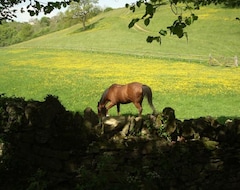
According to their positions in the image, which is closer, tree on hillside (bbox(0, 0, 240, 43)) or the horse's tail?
tree on hillside (bbox(0, 0, 240, 43))

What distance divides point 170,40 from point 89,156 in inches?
2674

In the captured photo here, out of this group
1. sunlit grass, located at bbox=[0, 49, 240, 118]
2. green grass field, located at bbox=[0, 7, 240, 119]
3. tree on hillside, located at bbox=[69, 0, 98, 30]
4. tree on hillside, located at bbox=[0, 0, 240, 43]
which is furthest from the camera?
tree on hillside, located at bbox=[69, 0, 98, 30]

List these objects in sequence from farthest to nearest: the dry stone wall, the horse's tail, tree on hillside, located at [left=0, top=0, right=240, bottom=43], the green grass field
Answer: the green grass field → the horse's tail → the dry stone wall → tree on hillside, located at [left=0, top=0, right=240, bottom=43]

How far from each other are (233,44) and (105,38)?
2895cm

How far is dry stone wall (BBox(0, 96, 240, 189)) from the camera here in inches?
294

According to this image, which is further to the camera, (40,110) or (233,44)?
(233,44)

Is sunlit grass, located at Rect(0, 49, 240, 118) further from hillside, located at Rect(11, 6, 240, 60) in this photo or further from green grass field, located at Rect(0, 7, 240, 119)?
hillside, located at Rect(11, 6, 240, 60)

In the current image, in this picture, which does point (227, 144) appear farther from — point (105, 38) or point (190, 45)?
point (105, 38)

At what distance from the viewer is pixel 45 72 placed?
40.5 m

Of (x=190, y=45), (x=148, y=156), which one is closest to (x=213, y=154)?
(x=148, y=156)

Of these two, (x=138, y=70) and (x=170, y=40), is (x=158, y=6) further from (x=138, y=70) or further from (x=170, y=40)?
(x=170, y=40)

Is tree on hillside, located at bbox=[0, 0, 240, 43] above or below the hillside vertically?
above

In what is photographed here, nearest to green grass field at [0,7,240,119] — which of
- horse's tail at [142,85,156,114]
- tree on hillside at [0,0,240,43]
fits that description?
horse's tail at [142,85,156,114]

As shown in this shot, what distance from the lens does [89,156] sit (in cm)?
761
